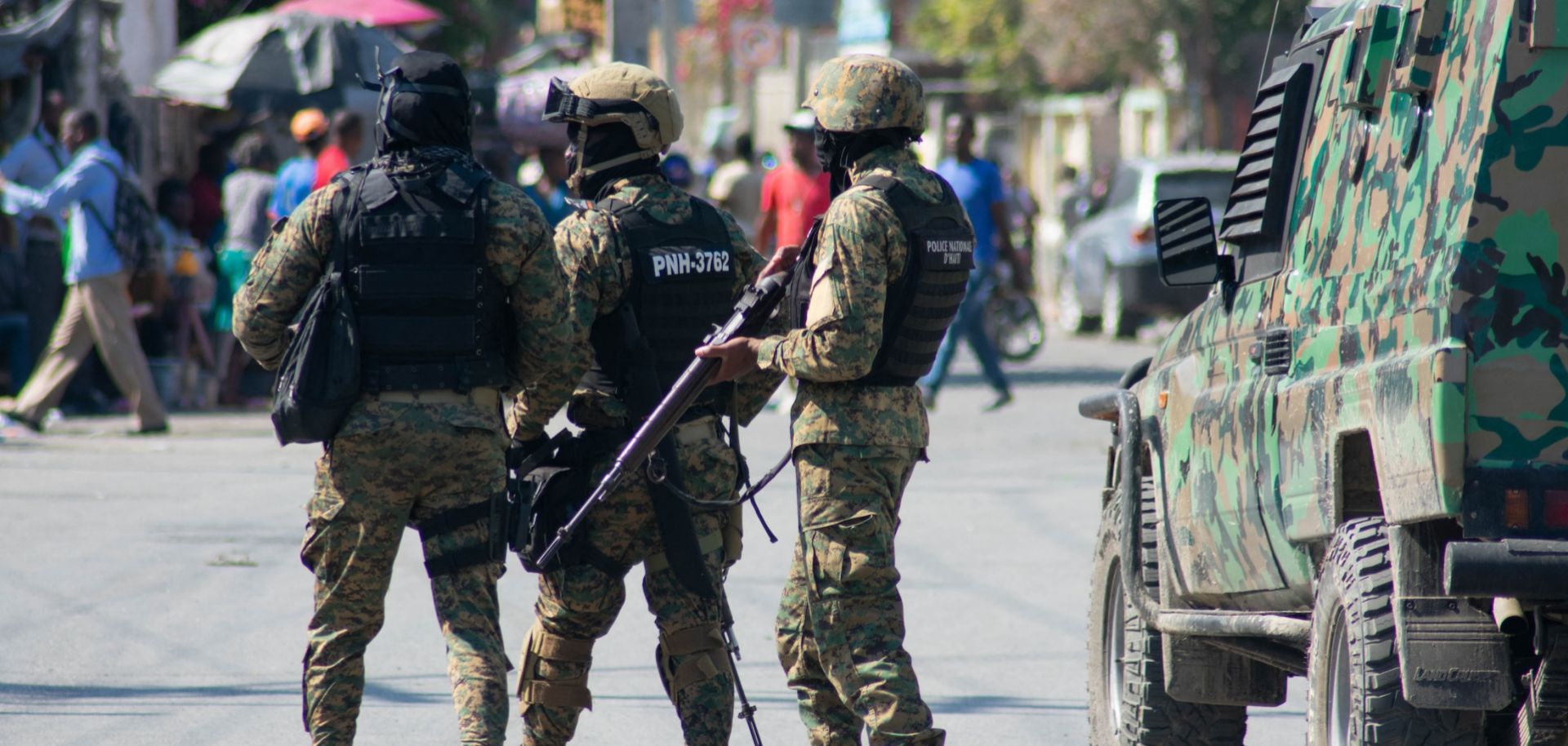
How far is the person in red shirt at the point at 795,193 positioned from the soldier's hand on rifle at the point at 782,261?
27.4ft

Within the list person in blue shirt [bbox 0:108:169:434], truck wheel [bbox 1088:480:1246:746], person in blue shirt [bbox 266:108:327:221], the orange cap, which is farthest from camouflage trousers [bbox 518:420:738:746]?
the orange cap

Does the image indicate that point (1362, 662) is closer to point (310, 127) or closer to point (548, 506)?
point (548, 506)

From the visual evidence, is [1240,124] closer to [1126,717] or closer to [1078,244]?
[1078,244]

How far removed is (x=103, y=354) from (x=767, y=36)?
14075mm

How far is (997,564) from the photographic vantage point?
8984 mm

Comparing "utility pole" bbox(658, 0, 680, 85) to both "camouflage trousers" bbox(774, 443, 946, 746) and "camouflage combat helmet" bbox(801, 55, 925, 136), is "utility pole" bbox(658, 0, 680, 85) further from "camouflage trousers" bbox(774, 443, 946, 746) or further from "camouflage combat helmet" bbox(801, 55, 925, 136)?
"camouflage trousers" bbox(774, 443, 946, 746)

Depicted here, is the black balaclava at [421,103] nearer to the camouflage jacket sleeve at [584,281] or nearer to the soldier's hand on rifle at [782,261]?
the camouflage jacket sleeve at [584,281]

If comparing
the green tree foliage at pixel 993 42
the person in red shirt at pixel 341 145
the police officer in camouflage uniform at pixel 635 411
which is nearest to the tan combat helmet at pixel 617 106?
the police officer in camouflage uniform at pixel 635 411

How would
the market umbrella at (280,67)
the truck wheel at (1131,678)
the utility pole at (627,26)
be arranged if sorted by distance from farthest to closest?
1. the market umbrella at (280,67)
2. the utility pole at (627,26)
3. the truck wheel at (1131,678)

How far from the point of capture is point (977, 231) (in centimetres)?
1429

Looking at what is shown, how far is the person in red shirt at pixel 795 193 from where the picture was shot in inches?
531

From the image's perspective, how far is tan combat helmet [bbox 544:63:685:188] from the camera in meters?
5.14

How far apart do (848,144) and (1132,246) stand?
16374mm

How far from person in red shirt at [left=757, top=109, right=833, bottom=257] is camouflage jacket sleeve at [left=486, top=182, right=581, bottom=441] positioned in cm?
842
